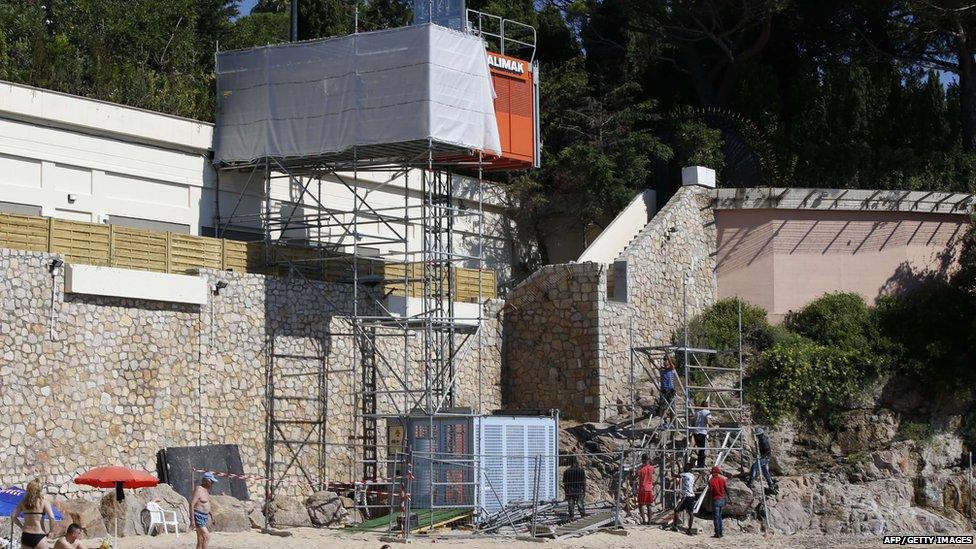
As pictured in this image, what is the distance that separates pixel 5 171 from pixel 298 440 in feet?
25.2

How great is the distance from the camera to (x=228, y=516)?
2417cm

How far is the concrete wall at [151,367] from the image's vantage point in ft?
78.9

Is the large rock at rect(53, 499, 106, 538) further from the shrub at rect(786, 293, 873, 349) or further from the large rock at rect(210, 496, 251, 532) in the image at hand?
the shrub at rect(786, 293, 873, 349)

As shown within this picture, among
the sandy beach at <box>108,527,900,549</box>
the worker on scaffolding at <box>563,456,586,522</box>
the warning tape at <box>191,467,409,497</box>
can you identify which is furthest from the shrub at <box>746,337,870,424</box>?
the warning tape at <box>191,467,409,497</box>

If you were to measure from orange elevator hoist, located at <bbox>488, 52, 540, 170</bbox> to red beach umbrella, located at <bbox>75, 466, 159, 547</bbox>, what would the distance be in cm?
1316

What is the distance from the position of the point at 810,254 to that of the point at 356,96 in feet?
43.3

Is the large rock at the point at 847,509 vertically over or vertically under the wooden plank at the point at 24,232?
under

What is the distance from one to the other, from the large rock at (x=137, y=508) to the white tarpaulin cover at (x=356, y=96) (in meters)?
8.74

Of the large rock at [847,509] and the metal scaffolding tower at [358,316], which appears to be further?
the large rock at [847,509]

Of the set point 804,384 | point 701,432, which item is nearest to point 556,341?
point 701,432

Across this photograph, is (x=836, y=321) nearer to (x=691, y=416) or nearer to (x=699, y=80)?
(x=691, y=416)

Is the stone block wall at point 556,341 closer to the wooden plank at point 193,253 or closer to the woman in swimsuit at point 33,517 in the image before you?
the wooden plank at point 193,253

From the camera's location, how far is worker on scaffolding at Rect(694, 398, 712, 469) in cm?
2919

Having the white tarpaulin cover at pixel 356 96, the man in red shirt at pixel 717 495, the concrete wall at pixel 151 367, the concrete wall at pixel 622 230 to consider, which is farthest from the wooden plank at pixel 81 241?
the man in red shirt at pixel 717 495
